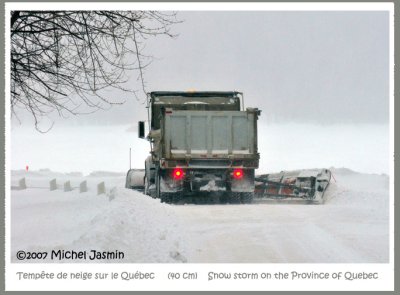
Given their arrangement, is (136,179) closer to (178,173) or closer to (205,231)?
(178,173)

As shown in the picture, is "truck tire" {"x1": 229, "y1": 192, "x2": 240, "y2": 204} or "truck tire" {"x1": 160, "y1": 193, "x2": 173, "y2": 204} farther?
"truck tire" {"x1": 229, "y1": 192, "x2": 240, "y2": 204}

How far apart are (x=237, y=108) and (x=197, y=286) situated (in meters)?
11.1

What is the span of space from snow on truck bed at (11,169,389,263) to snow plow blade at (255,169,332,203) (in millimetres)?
3302

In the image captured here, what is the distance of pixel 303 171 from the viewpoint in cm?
2080

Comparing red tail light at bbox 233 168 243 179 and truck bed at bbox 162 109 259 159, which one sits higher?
truck bed at bbox 162 109 259 159

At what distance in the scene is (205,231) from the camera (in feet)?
37.7

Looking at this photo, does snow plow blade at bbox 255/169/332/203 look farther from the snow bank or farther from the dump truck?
the snow bank

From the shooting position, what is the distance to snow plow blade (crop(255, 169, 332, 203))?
19.6 m

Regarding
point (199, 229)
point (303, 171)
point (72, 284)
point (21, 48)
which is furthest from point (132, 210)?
point (303, 171)

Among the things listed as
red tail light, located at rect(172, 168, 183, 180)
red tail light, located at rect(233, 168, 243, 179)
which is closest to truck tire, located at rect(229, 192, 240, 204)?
red tail light, located at rect(233, 168, 243, 179)

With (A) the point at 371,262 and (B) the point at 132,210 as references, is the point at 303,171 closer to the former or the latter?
(B) the point at 132,210

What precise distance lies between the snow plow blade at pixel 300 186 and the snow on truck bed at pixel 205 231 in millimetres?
3302

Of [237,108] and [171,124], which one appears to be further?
[237,108]

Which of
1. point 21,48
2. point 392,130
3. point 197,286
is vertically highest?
point 21,48
